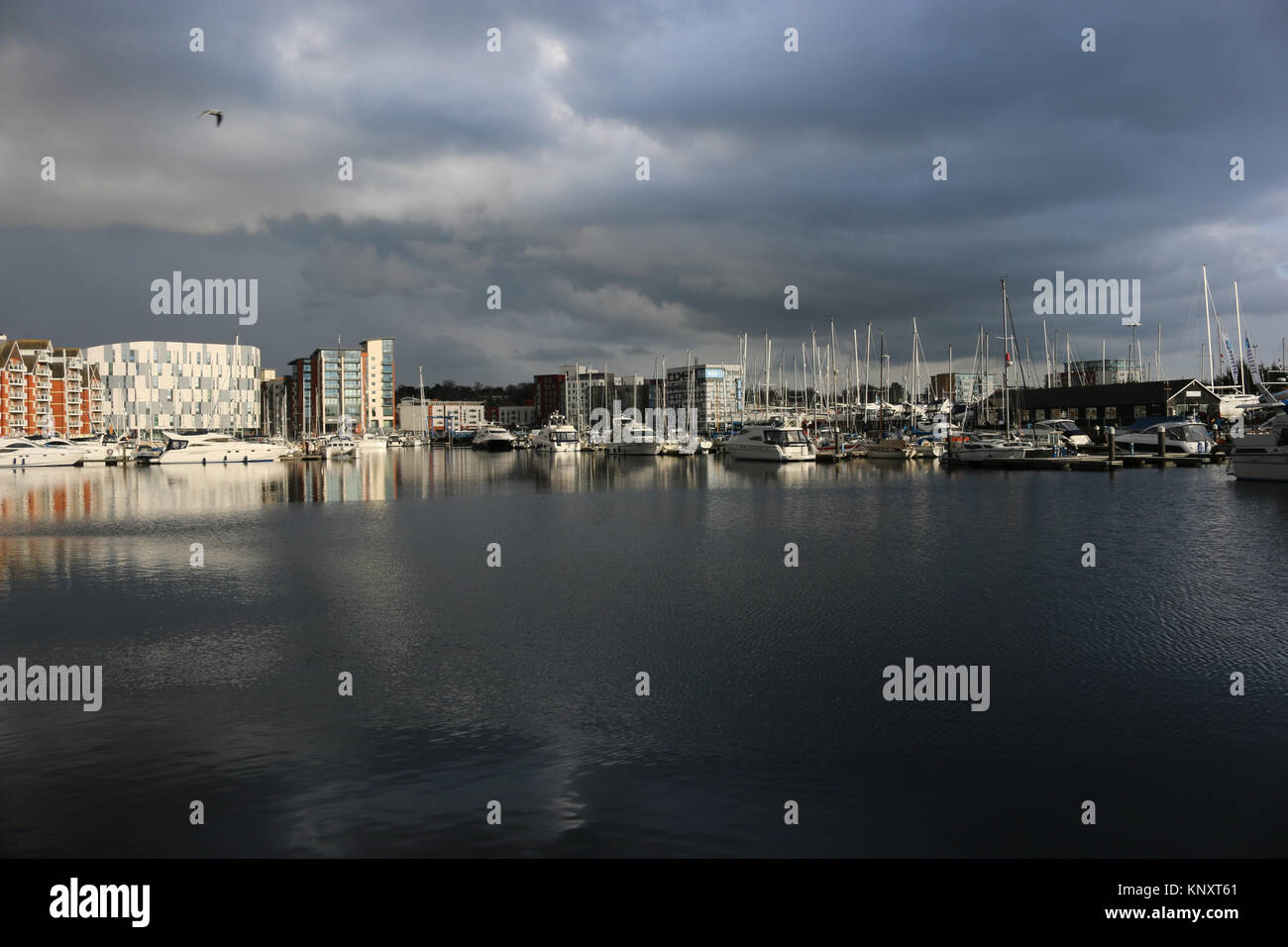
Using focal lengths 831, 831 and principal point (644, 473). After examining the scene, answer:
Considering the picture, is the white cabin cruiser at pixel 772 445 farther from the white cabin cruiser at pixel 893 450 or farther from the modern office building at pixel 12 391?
the modern office building at pixel 12 391

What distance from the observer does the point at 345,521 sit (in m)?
32.7

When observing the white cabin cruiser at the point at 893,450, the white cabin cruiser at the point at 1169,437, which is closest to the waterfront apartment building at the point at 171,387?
the white cabin cruiser at the point at 893,450

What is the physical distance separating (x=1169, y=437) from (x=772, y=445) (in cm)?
3378

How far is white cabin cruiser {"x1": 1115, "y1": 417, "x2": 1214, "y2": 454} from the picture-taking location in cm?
6681

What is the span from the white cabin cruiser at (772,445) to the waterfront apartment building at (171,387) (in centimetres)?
12111

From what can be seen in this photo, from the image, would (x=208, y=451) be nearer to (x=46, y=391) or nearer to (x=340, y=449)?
(x=340, y=449)

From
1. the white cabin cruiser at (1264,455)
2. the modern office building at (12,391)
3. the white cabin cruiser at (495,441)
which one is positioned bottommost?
the white cabin cruiser at (1264,455)

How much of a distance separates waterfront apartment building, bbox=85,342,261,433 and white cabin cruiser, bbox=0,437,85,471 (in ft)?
273

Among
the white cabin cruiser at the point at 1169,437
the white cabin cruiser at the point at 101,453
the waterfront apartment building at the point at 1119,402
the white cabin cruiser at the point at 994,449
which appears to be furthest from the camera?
the waterfront apartment building at the point at 1119,402

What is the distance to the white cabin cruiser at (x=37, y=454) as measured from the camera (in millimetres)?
77438

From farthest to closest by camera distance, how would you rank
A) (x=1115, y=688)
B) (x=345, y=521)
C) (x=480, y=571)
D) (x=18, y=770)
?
(x=345, y=521), (x=480, y=571), (x=1115, y=688), (x=18, y=770)

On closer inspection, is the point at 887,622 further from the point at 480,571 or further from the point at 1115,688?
the point at 480,571
